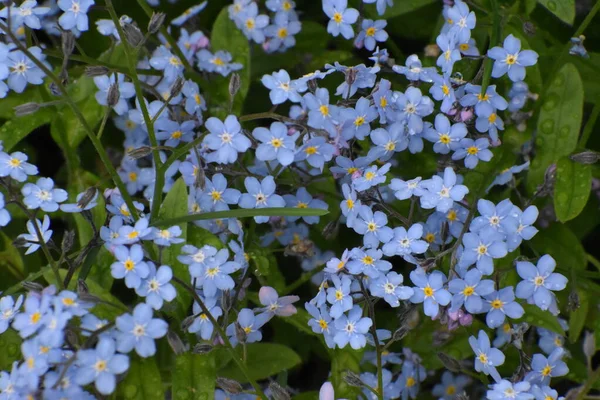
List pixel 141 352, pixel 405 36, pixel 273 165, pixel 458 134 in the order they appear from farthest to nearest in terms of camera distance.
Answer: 1. pixel 405 36
2. pixel 273 165
3. pixel 458 134
4. pixel 141 352

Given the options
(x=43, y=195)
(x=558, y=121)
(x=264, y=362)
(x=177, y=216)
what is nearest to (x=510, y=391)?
(x=264, y=362)

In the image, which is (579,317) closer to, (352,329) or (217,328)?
(352,329)

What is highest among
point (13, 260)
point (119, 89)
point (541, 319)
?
point (119, 89)

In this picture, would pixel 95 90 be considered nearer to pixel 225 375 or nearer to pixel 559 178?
pixel 225 375

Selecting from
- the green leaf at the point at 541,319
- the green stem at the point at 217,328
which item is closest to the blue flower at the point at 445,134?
the green leaf at the point at 541,319

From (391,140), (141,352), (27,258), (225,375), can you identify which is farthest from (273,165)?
(141,352)

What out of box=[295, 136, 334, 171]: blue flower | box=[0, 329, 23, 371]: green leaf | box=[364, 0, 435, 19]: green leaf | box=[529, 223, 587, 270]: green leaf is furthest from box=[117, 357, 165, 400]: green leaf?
box=[364, 0, 435, 19]: green leaf

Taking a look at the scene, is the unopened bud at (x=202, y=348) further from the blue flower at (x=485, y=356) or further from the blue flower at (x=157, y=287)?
Answer: the blue flower at (x=485, y=356)
